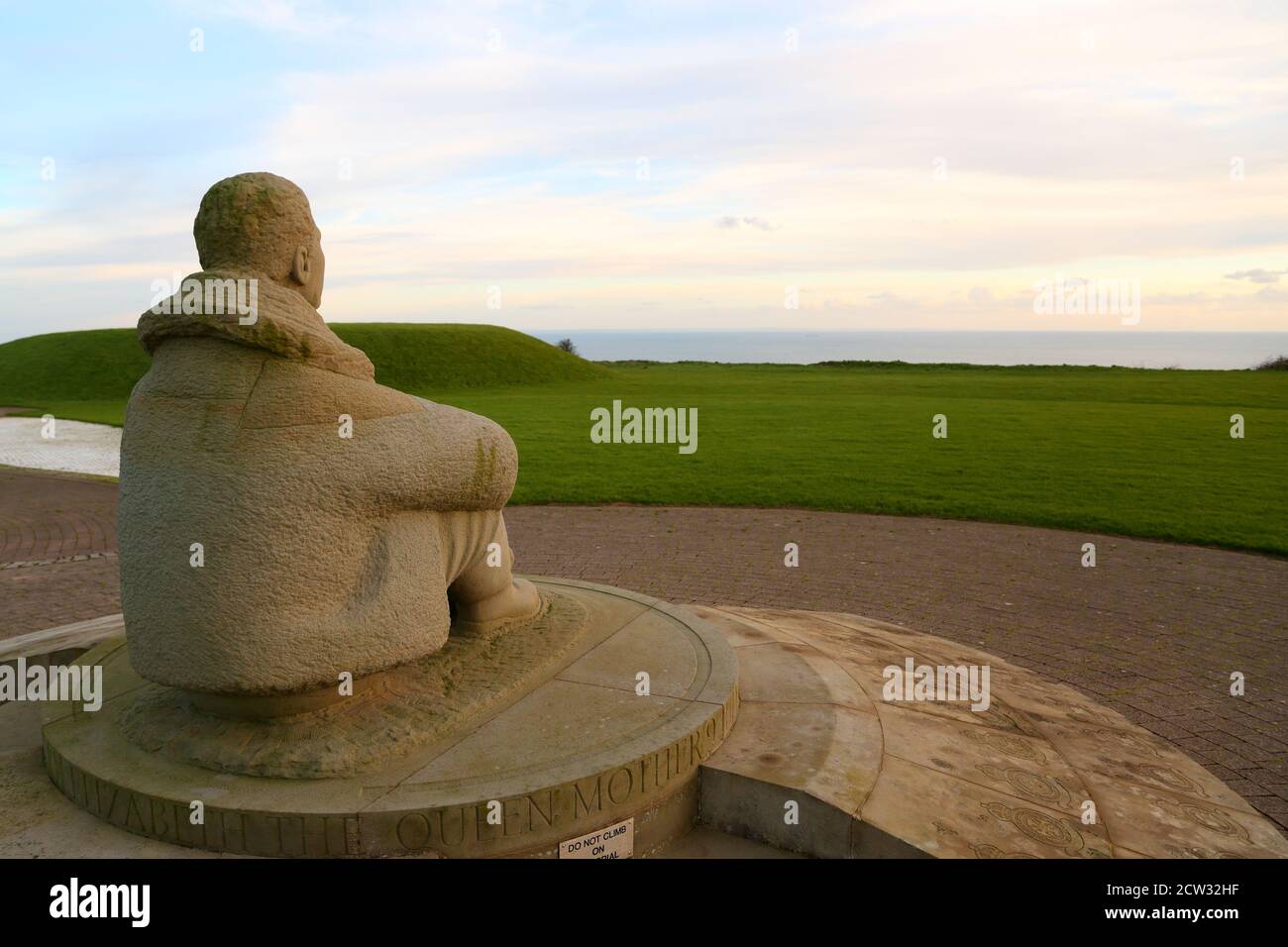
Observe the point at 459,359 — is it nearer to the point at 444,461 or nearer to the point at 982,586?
the point at 982,586

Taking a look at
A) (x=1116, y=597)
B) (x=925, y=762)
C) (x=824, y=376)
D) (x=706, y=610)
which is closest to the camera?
(x=925, y=762)

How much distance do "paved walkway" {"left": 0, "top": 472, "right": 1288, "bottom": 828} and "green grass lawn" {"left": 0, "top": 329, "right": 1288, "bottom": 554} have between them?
1159 mm

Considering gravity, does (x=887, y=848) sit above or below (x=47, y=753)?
below

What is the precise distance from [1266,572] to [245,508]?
1079cm

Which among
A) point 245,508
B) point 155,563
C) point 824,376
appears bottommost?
point 155,563

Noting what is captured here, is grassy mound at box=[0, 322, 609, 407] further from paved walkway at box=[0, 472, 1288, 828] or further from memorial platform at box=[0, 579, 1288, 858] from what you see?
memorial platform at box=[0, 579, 1288, 858]

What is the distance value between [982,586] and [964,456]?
9.81 metres

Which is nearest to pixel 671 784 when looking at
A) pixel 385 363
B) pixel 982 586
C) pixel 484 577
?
pixel 484 577

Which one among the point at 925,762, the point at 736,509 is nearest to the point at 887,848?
the point at 925,762

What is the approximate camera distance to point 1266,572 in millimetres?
9570

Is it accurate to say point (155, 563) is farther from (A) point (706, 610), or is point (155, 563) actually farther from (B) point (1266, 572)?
(B) point (1266, 572)

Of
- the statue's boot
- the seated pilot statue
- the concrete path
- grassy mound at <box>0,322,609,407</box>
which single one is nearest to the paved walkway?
the statue's boot

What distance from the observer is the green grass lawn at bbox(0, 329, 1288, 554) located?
42.9 ft

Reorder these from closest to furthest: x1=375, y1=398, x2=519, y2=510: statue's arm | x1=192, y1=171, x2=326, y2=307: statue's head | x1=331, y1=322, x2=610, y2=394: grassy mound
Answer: x1=192, y1=171, x2=326, y2=307: statue's head, x1=375, y1=398, x2=519, y2=510: statue's arm, x1=331, y1=322, x2=610, y2=394: grassy mound
